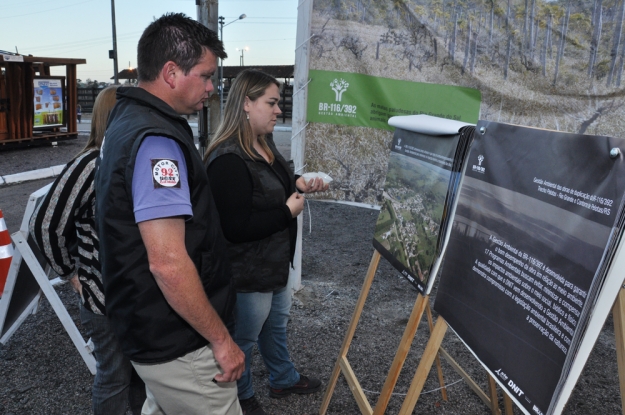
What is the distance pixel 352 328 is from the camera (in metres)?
2.69

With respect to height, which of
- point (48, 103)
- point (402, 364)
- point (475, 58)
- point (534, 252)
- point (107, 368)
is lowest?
point (107, 368)

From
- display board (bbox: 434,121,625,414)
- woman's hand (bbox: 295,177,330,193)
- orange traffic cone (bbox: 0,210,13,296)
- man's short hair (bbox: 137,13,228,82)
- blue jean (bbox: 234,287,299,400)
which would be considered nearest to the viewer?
display board (bbox: 434,121,625,414)

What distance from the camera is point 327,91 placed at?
397 centimetres

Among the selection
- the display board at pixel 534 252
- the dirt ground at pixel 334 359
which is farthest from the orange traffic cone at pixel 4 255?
the display board at pixel 534 252

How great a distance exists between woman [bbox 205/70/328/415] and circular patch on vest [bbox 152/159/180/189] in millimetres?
772

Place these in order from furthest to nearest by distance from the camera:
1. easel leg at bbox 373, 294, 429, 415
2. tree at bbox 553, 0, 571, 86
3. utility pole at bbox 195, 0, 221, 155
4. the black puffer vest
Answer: utility pole at bbox 195, 0, 221, 155 < tree at bbox 553, 0, 571, 86 < the black puffer vest < easel leg at bbox 373, 294, 429, 415

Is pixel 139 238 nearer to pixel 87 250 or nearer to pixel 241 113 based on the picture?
pixel 87 250

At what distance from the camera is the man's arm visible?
1.49m

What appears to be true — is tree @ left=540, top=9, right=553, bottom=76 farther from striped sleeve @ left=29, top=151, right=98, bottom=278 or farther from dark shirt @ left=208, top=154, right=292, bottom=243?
striped sleeve @ left=29, top=151, right=98, bottom=278

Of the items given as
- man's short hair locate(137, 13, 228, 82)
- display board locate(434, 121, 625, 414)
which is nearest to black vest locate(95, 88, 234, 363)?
man's short hair locate(137, 13, 228, 82)

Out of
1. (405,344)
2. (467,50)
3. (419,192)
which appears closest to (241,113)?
(419,192)

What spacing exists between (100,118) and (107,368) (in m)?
1.18

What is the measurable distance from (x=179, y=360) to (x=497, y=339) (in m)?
1.03

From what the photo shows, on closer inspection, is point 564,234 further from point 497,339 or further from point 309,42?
point 309,42
